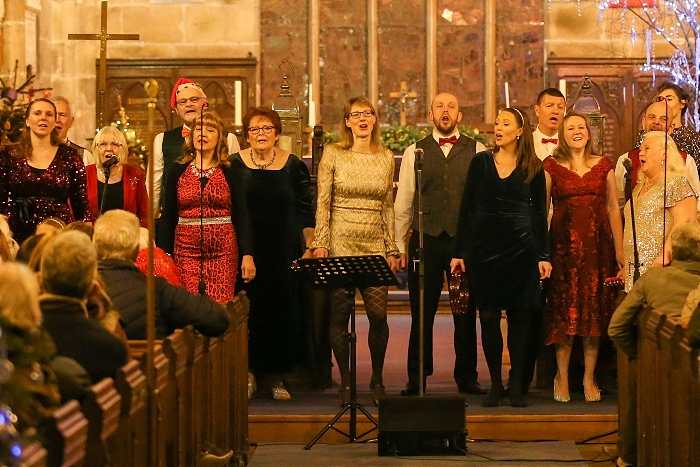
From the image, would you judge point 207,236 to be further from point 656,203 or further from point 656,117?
point 656,117

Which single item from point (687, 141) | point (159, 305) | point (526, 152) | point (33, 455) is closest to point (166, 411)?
point (159, 305)

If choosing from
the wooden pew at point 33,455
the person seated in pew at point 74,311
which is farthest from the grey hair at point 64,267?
the wooden pew at point 33,455

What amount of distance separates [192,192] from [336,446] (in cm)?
150

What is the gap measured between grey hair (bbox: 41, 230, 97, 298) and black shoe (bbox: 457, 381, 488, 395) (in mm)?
3654

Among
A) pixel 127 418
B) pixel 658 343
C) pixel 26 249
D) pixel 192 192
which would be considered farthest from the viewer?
pixel 192 192

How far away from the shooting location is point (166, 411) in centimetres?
409

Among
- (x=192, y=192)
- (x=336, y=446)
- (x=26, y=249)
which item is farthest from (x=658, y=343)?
(x=192, y=192)

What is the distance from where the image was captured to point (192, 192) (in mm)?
6535

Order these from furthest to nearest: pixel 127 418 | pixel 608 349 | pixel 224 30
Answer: pixel 224 30 < pixel 608 349 < pixel 127 418

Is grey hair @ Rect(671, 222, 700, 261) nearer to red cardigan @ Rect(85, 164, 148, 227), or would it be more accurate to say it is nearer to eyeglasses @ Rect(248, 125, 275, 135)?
eyeglasses @ Rect(248, 125, 275, 135)

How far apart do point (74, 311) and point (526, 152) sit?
3489 mm

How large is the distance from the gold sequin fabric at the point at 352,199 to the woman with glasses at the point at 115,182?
0.96 meters

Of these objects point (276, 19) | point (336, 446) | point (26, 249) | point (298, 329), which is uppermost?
point (276, 19)

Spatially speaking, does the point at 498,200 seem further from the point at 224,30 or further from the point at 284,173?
the point at 224,30
